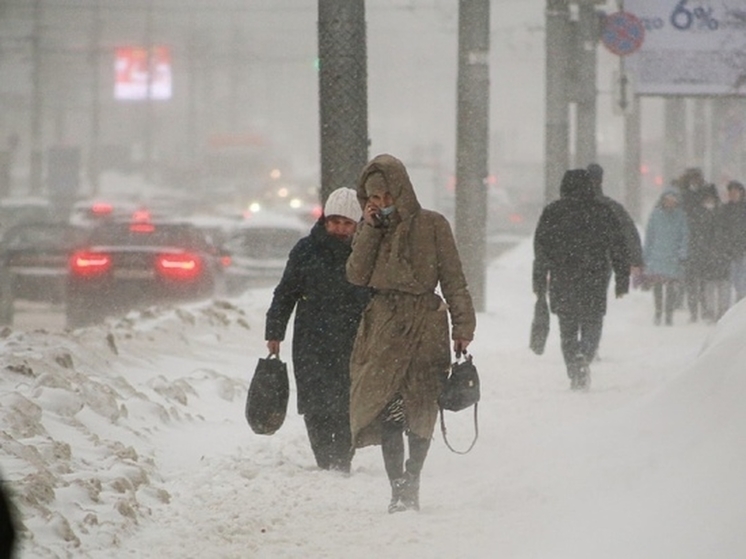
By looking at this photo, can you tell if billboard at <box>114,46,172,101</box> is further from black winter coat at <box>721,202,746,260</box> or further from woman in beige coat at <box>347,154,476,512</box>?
woman in beige coat at <box>347,154,476,512</box>

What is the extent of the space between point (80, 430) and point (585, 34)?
1508 cm

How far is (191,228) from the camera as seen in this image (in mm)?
25672

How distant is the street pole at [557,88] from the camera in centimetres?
2184

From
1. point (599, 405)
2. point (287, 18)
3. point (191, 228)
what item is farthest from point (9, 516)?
point (287, 18)

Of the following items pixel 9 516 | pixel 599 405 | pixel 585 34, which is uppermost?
pixel 585 34

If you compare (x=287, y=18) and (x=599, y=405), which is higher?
(x=287, y=18)

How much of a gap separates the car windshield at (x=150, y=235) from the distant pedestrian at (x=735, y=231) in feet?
23.3

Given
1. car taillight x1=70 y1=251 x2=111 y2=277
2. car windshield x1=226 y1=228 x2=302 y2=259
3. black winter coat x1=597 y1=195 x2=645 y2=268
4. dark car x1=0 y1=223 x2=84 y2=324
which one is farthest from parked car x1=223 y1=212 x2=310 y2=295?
black winter coat x1=597 y1=195 x2=645 y2=268

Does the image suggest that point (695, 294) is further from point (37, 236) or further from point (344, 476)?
point (344, 476)

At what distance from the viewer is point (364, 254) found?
8.20 metres

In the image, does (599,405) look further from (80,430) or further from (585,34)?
(585,34)

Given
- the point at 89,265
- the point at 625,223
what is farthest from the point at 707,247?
the point at 89,265

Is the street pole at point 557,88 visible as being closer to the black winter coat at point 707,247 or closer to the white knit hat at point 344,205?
the black winter coat at point 707,247

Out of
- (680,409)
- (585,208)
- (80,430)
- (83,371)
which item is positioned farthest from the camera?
(585,208)
